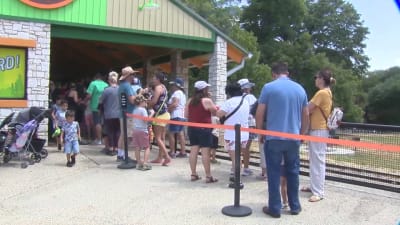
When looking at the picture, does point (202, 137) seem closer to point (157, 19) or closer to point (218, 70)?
point (157, 19)

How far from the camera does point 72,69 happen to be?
20.7 metres

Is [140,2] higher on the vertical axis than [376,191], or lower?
higher

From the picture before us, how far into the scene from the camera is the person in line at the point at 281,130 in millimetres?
5594

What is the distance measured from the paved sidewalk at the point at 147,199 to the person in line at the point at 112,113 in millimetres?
1244

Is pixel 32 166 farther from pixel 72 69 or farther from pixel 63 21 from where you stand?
pixel 72 69

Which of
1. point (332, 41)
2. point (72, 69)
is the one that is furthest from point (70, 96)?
point (332, 41)

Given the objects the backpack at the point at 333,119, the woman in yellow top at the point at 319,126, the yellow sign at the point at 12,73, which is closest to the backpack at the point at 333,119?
the backpack at the point at 333,119

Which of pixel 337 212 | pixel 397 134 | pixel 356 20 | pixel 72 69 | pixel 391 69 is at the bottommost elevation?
pixel 337 212

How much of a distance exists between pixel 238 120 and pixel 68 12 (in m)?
5.56

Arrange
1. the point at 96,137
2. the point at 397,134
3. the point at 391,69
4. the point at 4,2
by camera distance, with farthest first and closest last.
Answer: the point at 391,69 → the point at 96,137 → the point at 4,2 → the point at 397,134

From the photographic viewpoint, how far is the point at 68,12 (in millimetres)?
10680

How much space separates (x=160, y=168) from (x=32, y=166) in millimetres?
2251

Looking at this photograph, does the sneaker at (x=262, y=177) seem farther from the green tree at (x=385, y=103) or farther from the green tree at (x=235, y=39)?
the green tree at (x=385, y=103)

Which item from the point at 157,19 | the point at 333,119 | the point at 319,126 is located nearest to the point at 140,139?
the point at 319,126
